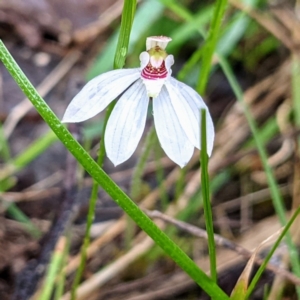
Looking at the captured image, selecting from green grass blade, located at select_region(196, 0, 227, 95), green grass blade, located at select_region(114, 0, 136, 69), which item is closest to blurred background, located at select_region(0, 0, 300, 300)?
green grass blade, located at select_region(196, 0, 227, 95)

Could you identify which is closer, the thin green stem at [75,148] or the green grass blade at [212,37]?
the thin green stem at [75,148]

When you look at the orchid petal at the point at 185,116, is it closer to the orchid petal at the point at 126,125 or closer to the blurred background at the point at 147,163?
the orchid petal at the point at 126,125

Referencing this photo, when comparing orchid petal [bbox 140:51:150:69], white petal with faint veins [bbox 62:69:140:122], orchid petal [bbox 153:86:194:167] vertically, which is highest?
orchid petal [bbox 140:51:150:69]

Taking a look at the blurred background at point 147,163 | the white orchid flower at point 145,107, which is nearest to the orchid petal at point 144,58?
the white orchid flower at point 145,107

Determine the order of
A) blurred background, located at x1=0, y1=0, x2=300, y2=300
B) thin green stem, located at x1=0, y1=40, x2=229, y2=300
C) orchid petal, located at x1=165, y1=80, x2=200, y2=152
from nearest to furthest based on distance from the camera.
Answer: thin green stem, located at x1=0, y1=40, x2=229, y2=300 < orchid petal, located at x1=165, y1=80, x2=200, y2=152 < blurred background, located at x1=0, y1=0, x2=300, y2=300

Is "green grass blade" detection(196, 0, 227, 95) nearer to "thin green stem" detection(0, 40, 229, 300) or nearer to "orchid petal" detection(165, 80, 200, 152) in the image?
"orchid petal" detection(165, 80, 200, 152)

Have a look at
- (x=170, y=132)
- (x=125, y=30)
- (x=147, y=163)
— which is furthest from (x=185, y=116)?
(x=147, y=163)

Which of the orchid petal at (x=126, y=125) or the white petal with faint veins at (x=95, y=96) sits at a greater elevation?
Result: the white petal with faint veins at (x=95, y=96)
